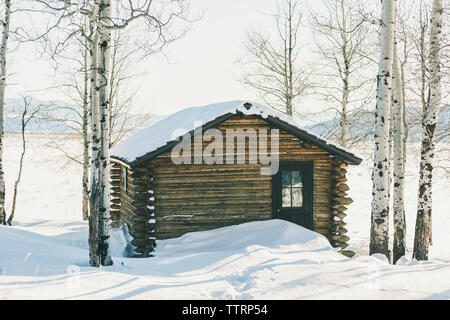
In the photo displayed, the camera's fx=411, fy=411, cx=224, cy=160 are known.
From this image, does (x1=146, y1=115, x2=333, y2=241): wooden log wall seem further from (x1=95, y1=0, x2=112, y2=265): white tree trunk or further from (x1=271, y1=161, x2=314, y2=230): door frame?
(x1=95, y1=0, x2=112, y2=265): white tree trunk

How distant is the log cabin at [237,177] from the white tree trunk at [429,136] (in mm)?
1840

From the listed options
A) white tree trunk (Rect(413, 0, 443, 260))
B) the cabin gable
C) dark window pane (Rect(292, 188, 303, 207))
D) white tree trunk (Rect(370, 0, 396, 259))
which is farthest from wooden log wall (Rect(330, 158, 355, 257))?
white tree trunk (Rect(370, 0, 396, 259))

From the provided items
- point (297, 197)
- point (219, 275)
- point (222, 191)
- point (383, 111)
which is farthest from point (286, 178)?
point (219, 275)

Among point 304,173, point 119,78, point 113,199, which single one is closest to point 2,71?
point 113,199

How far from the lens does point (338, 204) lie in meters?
12.5

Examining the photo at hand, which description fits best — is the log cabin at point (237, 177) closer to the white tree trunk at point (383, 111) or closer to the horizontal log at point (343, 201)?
the horizontal log at point (343, 201)

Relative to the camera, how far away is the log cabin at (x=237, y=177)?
38.2 feet

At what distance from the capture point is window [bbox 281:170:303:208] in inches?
495

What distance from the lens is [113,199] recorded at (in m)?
17.2

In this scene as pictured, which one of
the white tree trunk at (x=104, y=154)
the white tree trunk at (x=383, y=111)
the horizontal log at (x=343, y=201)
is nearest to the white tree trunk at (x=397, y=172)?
the horizontal log at (x=343, y=201)

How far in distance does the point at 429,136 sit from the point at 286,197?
4.34 metres

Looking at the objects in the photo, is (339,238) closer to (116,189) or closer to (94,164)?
(94,164)
